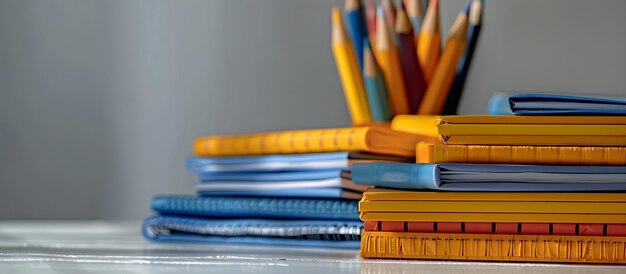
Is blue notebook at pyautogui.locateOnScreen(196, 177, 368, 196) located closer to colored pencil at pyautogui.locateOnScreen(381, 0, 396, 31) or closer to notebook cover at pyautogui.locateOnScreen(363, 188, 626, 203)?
notebook cover at pyautogui.locateOnScreen(363, 188, 626, 203)

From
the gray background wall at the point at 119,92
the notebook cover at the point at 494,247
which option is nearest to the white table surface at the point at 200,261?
the notebook cover at the point at 494,247

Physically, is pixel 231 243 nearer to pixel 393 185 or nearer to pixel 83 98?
pixel 393 185

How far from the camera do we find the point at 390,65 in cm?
127

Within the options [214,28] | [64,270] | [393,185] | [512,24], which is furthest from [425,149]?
[214,28]

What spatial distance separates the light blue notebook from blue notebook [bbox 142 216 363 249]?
0.20ft

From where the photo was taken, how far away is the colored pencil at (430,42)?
4.23ft

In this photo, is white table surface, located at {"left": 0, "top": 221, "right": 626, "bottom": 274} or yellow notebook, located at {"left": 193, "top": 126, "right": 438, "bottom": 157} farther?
yellow notebook, located at {"left": 193, "top": 126, "right": 438, "bottom": 157}

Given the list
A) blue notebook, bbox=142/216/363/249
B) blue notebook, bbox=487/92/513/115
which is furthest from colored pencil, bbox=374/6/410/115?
blue notebook, bbox=487/92/513/115

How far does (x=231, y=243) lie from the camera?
1.14 meters

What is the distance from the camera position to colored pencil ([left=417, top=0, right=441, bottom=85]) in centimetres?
129

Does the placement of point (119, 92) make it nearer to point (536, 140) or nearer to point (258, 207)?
point (258, 207)

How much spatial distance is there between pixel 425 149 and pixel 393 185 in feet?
0.15

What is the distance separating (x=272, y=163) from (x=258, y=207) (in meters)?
0.06

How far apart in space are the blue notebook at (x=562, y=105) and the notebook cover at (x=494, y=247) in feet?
0.35
